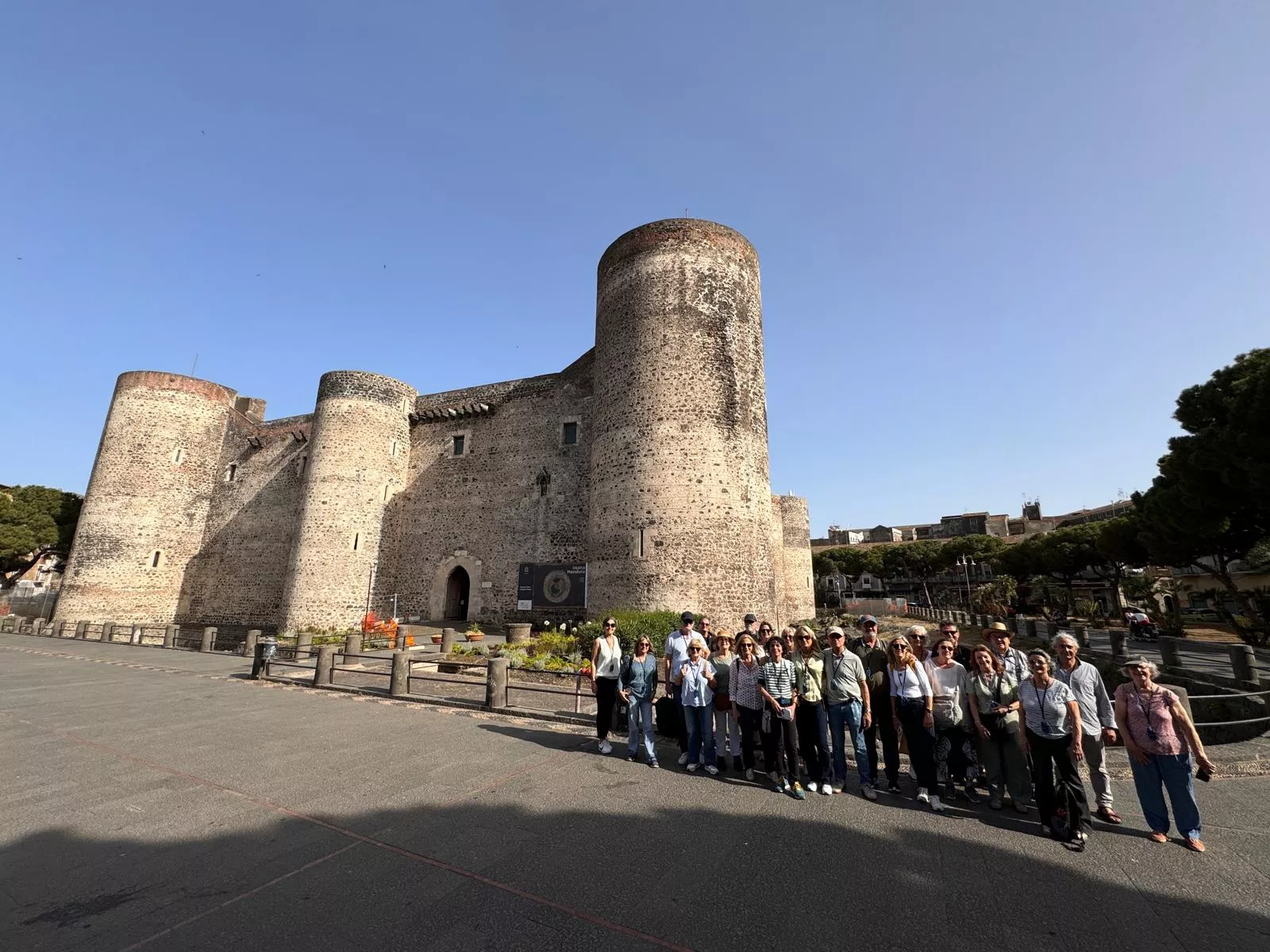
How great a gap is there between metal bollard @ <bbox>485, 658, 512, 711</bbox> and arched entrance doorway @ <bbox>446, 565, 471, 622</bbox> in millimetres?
15403

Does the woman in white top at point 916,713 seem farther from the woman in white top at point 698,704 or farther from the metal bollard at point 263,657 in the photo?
the metal bollard at point 263,657

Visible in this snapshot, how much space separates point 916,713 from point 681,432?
11.9 meters

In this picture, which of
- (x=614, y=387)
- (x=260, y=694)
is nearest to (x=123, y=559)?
(x=260, y=694)

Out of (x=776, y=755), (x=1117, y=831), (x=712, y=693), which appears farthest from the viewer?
(x=712, y=693)

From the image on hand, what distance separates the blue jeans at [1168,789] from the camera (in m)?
4.07

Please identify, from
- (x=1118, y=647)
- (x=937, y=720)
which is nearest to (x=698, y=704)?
(x=937, y=720)

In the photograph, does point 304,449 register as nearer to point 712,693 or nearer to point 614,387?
point 614,387

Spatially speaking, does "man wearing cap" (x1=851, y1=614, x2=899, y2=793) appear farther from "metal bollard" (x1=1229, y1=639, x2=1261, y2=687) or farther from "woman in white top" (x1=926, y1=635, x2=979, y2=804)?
"metal bollard" (x1=1229, y1=639, x2=1261, y2=687)

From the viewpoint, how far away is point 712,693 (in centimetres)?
605

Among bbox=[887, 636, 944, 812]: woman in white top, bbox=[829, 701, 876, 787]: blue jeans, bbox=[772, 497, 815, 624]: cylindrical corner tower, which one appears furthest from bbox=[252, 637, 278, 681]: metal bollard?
bbox=[772, 497, 815, 624]: cylindrical corner tower

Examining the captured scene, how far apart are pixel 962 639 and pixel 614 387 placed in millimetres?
18530

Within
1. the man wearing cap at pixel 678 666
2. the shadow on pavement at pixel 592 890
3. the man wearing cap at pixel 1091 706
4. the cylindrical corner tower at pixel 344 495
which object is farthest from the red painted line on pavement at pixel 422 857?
the cylindrical corner tower at pixel 344 495

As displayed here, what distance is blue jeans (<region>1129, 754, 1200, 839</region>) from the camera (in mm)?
4074

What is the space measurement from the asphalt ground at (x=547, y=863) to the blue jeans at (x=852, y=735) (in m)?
0.31
